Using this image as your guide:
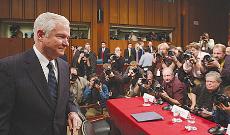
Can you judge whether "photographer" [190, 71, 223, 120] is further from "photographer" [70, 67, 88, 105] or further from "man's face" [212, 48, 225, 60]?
"photographer" [70, 67, 88, 105]

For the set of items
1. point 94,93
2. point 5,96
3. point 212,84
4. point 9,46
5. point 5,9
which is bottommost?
point 94,93

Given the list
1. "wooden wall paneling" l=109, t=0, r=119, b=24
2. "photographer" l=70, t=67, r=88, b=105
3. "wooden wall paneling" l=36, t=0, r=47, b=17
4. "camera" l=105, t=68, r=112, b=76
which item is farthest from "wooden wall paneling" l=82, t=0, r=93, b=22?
"photographer" l=70, t=67, r=88, b=105

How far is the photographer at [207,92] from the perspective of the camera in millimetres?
3275

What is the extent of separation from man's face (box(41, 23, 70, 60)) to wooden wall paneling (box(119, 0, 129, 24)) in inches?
391

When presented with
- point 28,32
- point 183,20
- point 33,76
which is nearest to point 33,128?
point 33,76

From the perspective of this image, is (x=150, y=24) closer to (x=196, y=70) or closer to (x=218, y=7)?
(x=218, y=7)

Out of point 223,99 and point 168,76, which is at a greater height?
point 168,76

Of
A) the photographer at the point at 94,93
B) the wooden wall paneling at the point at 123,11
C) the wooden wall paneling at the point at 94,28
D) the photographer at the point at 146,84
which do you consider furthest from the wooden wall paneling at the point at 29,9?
the photographer at the point at 146,84

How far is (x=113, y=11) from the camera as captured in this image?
36.1ft

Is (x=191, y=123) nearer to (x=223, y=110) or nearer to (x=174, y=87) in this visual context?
(x=223, y=110)

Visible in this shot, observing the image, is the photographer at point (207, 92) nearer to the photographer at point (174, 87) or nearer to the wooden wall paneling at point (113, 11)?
the photographer at point (174, 87)

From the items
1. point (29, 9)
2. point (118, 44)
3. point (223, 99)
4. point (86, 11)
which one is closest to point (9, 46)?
point (29, 9)

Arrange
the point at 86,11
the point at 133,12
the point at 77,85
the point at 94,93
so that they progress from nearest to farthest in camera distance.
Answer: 1. the point at 94,93
2. the point at 77,85
3. the point at 86,11
4. the point at 133,12

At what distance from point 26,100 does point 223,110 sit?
2.04 m
